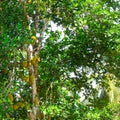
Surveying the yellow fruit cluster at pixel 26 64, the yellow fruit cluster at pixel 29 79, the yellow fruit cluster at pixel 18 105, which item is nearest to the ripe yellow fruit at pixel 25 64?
the yellow fruit cluster at pixel 26 64

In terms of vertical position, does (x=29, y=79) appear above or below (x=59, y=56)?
below

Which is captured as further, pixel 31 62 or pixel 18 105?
pixel 18 105

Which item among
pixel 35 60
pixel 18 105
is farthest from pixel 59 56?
pixel 18 105

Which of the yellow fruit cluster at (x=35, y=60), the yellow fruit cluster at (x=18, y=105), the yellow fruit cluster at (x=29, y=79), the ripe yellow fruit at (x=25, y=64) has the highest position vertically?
the yellow fruit cluster at (x=35, y=60)

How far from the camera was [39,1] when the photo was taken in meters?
8.20

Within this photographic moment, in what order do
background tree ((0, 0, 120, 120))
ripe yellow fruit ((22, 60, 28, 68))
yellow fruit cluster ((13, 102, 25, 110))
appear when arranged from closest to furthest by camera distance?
background tree ((0, 0, 120, 120)), ripe yellow fruit ((22, 60, 28, 68)), yellow fruit cluster ((13, 102, 25, 110))

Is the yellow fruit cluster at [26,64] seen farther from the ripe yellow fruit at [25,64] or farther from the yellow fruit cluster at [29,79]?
the yellow fruit cluster at [29,79]

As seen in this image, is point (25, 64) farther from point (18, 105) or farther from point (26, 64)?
point (18, 105)

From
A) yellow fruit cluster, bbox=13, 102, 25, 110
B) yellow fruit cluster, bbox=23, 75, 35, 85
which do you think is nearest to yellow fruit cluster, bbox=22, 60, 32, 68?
yellow fruit cluster, bbox=23, 75, 35, 85

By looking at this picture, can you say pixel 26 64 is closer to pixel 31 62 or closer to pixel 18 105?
pixel 31 62

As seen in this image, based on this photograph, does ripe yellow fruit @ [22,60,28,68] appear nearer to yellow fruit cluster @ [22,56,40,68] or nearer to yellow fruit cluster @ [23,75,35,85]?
yellow fruit cluster @ [22,56,40,68]

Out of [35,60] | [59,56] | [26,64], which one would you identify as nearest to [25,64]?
[26,64]

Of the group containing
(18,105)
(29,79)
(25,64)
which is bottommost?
Answer: (18,105)

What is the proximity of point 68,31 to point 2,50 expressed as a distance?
2.61 metres
